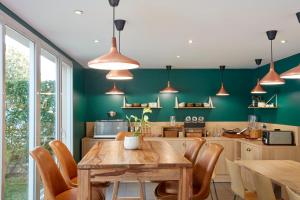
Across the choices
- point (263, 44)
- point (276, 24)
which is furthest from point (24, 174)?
point (263, 44)

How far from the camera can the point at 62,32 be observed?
148 inches

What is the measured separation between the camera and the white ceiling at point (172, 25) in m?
2.77

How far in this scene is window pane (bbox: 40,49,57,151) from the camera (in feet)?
13.7

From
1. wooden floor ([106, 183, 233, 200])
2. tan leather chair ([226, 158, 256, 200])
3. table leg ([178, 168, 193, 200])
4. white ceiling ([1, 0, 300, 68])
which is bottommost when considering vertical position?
wooden floor ([106, 183, 233, 200])

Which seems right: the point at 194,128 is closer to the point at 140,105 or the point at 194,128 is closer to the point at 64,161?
the point at 140,105

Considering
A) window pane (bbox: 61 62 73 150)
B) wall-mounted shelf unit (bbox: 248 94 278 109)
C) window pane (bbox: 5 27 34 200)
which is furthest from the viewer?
wall-mounted shelf unit (bbox: 248 94 278 109)

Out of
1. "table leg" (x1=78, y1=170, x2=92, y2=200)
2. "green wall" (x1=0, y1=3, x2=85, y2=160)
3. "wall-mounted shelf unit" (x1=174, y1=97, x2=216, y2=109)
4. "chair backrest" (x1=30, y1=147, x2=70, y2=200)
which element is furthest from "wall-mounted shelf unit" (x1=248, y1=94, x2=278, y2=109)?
"table leg" (x1=78, y1=170, x2=92, y2=200)

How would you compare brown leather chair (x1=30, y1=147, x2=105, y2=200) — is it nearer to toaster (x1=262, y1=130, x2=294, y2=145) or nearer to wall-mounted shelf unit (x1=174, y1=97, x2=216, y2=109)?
toaster (x1=262, y1=130, x2=294, y2=145)

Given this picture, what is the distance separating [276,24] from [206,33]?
0.80 m

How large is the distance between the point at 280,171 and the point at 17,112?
2.94 meters

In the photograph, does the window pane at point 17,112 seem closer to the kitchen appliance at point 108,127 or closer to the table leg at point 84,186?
the table leg at point 84,186

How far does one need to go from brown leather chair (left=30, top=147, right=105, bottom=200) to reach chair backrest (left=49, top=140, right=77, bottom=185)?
21 cm

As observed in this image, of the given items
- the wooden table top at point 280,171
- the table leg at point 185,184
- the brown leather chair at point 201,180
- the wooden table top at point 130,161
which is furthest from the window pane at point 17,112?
the wooden table top at point 280,171

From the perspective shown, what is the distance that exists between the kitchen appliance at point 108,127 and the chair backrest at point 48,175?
3.51 meters
